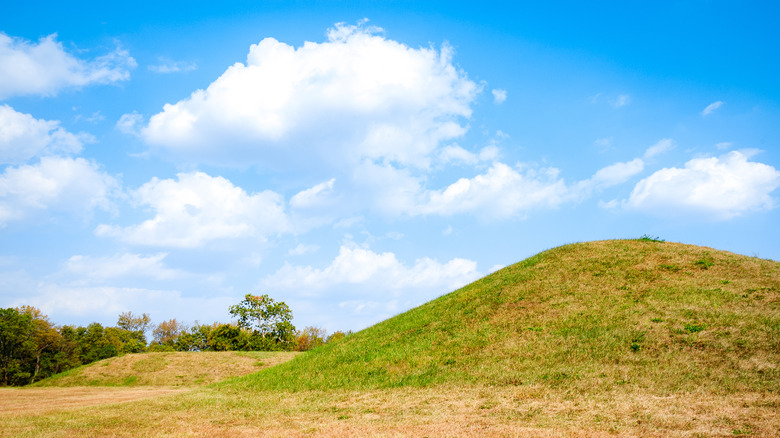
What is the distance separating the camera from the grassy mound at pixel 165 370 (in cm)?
3775

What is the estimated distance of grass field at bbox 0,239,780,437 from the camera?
1323 centimetres

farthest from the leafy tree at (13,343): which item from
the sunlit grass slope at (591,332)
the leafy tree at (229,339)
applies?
the sunlit grass slope at (591,332)

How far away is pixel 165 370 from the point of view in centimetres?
3966

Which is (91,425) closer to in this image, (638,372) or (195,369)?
(638,372)

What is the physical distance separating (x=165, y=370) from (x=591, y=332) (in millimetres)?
36886

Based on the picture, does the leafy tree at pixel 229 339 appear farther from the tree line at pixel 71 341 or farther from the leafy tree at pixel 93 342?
the leafy tree at pixel 93 342

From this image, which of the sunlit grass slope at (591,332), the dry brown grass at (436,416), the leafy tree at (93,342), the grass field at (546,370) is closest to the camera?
the dry brown grass at (436,416)

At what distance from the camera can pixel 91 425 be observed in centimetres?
1573

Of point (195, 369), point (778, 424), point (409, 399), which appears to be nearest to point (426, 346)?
point (409, 399)

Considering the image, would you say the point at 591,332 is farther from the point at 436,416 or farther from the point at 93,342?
the point at 93,342

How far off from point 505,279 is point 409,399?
1630 centimetres

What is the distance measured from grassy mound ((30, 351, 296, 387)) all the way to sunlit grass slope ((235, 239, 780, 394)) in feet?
42.4

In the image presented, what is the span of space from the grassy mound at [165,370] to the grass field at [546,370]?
544 inches

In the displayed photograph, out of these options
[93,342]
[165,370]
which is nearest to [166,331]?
[93,342]
